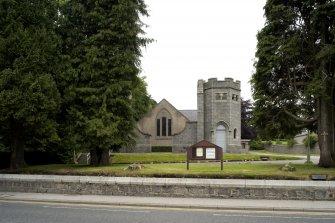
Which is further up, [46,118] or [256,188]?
[46,118]

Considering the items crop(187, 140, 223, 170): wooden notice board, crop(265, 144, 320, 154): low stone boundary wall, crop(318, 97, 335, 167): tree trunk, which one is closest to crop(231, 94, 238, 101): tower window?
crop(265, 144, 320, 154): low stone boundary wall

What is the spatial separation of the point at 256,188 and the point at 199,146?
406cm

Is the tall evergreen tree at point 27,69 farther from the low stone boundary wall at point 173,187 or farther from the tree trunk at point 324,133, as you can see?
the tree trunk at point 324,133

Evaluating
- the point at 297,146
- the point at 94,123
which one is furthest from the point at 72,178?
the point at 297,146

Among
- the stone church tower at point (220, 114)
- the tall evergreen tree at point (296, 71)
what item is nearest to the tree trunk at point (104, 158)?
the tall evergreen tree at point (296, 71)

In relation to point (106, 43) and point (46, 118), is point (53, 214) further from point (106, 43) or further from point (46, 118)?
point (106, 43)

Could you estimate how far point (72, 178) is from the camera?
16859mm

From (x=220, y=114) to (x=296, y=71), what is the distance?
2563cm

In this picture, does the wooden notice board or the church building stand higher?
the church building

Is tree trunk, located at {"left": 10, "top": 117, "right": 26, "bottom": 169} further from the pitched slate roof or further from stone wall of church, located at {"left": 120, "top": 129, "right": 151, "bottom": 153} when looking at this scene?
the pitched slate roof

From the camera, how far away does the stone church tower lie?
47.3 metres

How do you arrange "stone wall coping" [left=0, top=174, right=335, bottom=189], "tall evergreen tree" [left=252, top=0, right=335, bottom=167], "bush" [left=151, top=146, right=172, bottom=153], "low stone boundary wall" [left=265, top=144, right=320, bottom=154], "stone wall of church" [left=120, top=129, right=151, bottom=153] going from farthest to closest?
1. "low stone boundary wall" [left=265, top=144, right=320, bottom=154]
2. "bush" [left=151, top=146, right=172, bottom=153]
3. "stone wall of church" [left=120, top=129, right=151, bottom=153]
4. "tall evergreen tree" [left=252, top=0, right=335, bottom=167]
5. "stone wall coping" [left=0, top=174, right=335, bottom=189]

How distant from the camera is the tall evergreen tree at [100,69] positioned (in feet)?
68.0

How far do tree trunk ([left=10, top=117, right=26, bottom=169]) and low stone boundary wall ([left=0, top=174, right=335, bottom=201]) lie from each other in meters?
2.89
